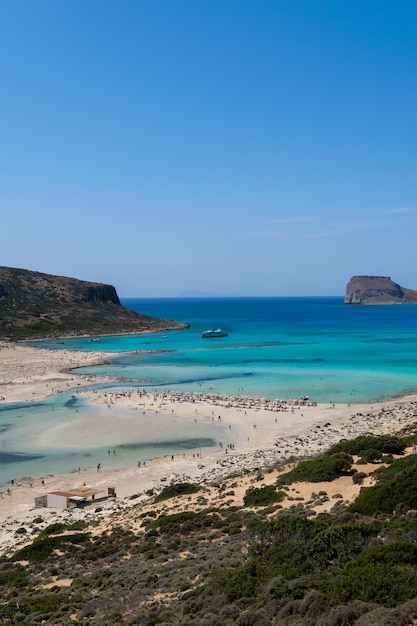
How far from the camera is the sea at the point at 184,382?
3731cm

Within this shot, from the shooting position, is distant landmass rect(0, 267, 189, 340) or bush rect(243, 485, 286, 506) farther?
distant landmass rect(0, 267, 189, 340)

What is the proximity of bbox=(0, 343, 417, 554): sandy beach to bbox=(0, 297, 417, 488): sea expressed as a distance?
7.04 feet

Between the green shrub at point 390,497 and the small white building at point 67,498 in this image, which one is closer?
the green shrub at point 390,497

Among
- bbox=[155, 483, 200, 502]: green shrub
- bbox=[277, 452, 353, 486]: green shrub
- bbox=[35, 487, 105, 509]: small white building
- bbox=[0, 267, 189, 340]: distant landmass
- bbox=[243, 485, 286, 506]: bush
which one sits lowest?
bbox=[35, 487, 105, 509]: small white building

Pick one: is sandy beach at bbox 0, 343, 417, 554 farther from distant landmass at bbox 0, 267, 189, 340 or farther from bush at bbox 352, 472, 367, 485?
distant landmass at bbox 0, 267, 189, 340

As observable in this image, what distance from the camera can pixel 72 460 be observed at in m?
35.2

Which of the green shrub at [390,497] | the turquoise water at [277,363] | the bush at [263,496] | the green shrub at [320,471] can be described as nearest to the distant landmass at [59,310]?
the turquoise water at [277,363]

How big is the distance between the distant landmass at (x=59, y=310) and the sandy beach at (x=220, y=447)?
64.0 m

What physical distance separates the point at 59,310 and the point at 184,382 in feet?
310

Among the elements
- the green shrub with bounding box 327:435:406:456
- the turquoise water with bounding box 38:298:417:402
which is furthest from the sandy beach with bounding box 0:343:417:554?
the turquoise water with bounding box 38:298:417:402

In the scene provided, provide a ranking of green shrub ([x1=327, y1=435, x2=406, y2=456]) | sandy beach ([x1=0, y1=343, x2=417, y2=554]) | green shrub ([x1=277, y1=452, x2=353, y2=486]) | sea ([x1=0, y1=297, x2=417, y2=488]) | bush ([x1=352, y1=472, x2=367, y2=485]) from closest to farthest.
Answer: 1. bush ([x1=352, y1=472, x2=367, y2=485])
2. green shrub ([x1=277, y1=452, x2=353, y2=486])
3. sandy beach ([x1=0, y1=343, x2=417, y2=554])
4. green shrub ([x1=327, y1=435, x2=406, y2=456])
5. sea ([x1=0, y1=297, x2=417, y2=488])

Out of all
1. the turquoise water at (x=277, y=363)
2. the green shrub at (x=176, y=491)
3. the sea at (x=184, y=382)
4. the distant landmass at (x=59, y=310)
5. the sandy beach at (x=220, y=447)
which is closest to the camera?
the green shrub at (x=176, y=491)

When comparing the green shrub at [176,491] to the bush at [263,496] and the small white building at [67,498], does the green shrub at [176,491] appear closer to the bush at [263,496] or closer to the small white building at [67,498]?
the small white building at [67,498]

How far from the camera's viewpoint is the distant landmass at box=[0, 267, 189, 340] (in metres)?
131
